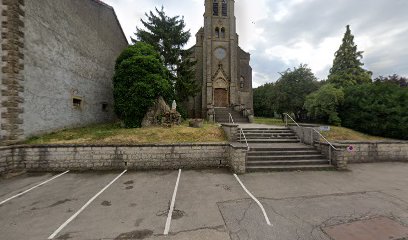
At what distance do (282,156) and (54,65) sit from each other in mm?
13726

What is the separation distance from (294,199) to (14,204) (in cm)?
815

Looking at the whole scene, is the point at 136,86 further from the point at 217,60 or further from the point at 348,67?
the point at 348,67

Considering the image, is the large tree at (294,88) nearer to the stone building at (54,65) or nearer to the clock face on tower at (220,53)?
the clock face on tower at (220,53)

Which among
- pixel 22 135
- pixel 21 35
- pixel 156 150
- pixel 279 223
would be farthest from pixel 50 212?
pixel 21 35

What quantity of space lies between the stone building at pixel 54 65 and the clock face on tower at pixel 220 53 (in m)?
13.5

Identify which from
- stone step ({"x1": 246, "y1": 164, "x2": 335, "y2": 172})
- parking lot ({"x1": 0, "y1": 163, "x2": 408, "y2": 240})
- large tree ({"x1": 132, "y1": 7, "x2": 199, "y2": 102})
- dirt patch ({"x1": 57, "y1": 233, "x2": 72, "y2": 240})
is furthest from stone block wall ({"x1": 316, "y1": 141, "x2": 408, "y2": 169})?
large tree ({"x1": 132, "y1": 7, "x2": 199, "y2": 102})

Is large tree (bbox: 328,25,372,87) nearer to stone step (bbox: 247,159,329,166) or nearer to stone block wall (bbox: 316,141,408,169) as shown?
stone block wall (bbox: 316,141,408,169)

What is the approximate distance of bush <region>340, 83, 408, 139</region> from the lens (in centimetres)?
1172

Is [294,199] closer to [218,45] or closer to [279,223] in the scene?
[279,223]

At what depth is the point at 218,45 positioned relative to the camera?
26000 mm

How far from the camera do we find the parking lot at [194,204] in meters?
4.00

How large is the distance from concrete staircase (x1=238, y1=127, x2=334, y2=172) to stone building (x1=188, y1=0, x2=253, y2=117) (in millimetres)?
14770

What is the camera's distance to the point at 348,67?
86.1 ft

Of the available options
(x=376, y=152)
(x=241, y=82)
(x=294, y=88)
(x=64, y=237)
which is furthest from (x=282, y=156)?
(x=241, y=82)
